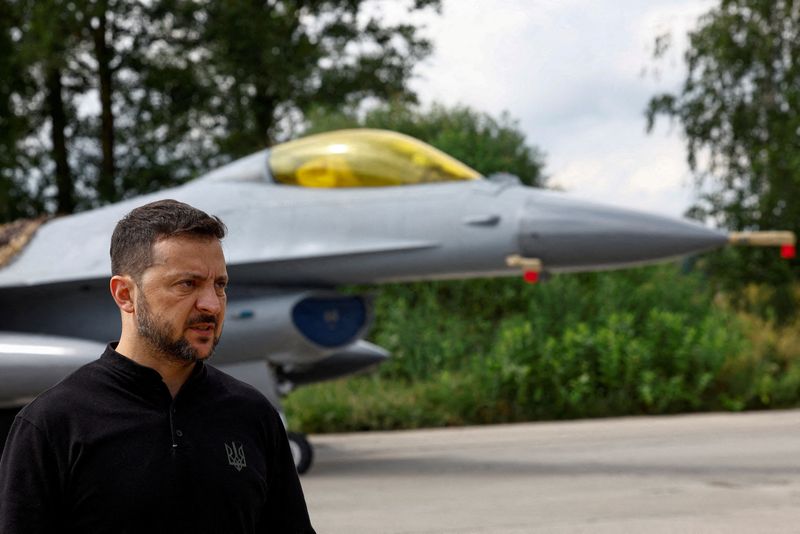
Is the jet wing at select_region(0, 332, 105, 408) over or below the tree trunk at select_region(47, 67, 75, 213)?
Result: below

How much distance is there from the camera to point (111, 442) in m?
1.94

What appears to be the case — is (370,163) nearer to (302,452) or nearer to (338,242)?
(338,242)

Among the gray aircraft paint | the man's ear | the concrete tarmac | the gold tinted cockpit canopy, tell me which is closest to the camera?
the man's ear

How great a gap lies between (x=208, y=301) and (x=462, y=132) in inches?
691

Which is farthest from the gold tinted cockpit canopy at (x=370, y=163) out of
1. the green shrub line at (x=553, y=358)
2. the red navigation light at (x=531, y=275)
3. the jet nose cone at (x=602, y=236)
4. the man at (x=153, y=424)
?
the man at (x=153, y=424)

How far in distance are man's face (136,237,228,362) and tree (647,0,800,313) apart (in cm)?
2043

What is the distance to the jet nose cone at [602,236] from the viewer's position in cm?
830

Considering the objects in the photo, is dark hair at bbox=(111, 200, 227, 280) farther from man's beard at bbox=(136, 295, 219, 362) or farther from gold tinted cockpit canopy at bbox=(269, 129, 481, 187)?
gold tinted cockpit canopy at bbox=(269, 129, 481, 187)

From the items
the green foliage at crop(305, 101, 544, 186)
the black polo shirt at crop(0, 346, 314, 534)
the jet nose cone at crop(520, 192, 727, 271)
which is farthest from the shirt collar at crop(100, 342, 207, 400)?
the green foliage at crop(305, 101, 544, 186)

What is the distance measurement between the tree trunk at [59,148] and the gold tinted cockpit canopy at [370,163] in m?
18.1

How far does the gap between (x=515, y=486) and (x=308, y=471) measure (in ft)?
7.03

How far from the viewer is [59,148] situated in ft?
86.7

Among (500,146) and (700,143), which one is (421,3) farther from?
(500,146)

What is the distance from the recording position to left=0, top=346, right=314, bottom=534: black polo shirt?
6.31 ft
